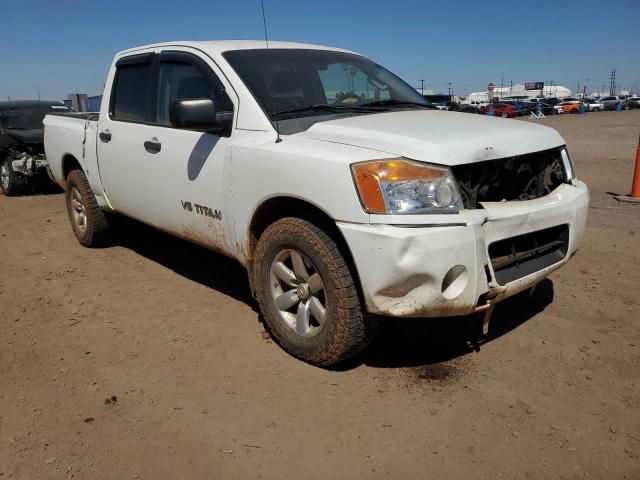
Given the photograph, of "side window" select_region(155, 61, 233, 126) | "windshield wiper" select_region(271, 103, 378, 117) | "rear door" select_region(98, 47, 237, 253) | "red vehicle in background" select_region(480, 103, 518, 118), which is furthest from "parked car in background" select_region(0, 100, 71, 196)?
"red vehicle in background" select_region(480, 103, 518, 118)

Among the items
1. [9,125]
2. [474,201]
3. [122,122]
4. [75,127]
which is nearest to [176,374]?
[474,201]

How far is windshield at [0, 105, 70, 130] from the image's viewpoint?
1027 centimetres

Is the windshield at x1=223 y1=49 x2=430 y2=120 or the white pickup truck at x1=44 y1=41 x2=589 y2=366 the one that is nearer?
the white pickup truck at x1=44 y1=41 x2=589 y2=366

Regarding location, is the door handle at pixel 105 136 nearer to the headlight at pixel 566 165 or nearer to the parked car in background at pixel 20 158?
the headlight at pixel 566 165

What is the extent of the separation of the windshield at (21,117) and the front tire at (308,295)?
877 cm

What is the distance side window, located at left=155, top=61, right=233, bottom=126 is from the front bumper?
1466mm

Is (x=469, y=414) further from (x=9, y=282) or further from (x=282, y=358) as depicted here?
(x=9, y=282)

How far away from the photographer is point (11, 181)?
31.7 ft

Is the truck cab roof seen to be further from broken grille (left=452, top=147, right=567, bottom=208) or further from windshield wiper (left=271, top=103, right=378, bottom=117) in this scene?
broken grille (left=452, top=147, right=567, bottom=208)

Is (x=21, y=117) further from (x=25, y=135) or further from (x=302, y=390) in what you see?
(x=302, y=390)

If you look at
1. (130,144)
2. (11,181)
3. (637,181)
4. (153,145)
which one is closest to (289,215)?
(153,145)

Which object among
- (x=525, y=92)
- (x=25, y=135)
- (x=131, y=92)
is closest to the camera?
(x=131, y=92)

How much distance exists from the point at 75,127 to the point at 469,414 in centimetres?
452

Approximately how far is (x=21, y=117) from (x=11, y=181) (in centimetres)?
147
